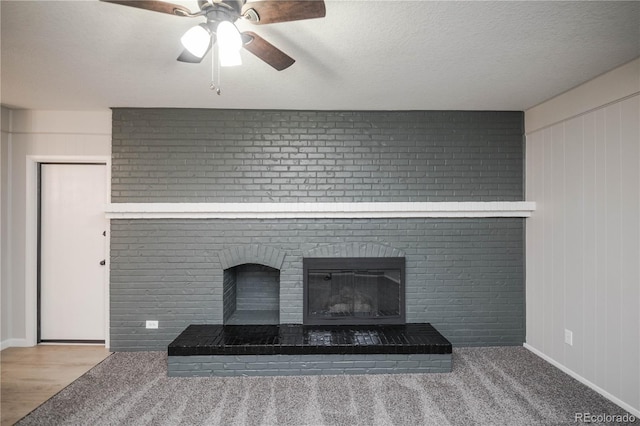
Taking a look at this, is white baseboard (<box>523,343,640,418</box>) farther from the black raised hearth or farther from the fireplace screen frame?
the fireplace screen frame

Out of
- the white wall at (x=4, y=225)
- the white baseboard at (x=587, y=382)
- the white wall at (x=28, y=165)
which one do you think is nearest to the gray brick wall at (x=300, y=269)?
the white baseboard at (x=587, y=382)

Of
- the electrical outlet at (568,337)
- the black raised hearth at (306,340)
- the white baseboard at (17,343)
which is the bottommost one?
the white baseboard at (17,343)

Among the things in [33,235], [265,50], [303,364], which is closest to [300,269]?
[303,364]

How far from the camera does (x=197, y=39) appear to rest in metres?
1.64

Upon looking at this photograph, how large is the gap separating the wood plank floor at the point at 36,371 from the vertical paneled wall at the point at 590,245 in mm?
4162

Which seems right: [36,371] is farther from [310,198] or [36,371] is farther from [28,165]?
[310,198]

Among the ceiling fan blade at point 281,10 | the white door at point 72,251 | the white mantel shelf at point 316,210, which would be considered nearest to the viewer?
the ceiling fan blade at point 281,10

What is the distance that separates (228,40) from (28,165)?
3224 millimetres

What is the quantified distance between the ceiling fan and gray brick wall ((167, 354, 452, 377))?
7.62 ft

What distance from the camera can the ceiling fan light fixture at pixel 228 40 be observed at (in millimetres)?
1536

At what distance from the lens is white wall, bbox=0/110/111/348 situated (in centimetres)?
349

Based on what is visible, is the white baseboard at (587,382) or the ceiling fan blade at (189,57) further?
the white baseboard at (587,382)

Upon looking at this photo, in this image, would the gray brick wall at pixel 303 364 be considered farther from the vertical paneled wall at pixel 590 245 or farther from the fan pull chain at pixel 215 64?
the fan pull chain at pixel 215 64

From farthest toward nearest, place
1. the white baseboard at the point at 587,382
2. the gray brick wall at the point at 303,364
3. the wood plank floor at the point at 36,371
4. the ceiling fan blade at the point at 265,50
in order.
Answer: the gray brick wall at the point at 303,364 → the wood plank floor at the point at 36,371 → the white baseboard at the point at 587,382 → the ceiling fan blade at the point at 265,50
